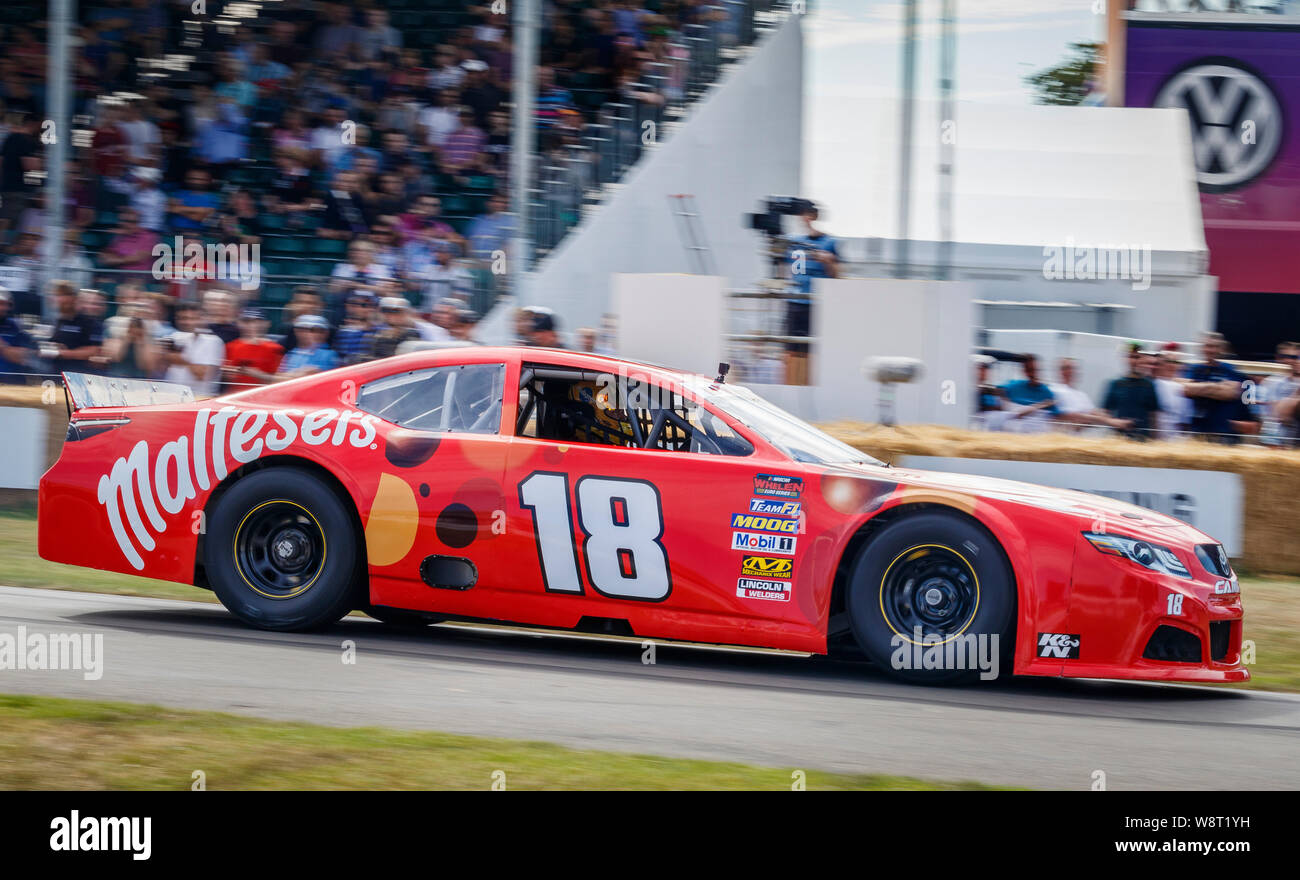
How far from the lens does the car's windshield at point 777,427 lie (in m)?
6.32

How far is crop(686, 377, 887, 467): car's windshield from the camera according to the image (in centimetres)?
632

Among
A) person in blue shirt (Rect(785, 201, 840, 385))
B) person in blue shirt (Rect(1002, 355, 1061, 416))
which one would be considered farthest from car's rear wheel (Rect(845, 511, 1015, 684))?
person in blue shirt (Rect(785, 201, 840, 385))

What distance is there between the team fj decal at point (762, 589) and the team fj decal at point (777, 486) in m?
0.37

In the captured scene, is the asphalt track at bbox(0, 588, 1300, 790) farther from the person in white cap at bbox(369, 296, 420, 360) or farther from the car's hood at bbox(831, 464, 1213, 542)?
the person in white cap at bbox(369, 296, 420, 360)

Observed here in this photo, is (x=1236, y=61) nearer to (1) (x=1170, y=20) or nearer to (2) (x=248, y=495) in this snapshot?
(1) (x=1170, y=20)

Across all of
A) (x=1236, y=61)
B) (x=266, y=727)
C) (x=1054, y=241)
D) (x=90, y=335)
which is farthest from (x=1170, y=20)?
(x=266, y=727)

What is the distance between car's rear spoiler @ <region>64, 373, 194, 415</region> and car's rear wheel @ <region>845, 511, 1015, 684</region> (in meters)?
3.36

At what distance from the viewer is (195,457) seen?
6574mm

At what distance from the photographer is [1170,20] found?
60.0 feet

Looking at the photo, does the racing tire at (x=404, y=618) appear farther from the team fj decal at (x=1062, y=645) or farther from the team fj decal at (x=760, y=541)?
the team fj decal at (x=1062, y=645)

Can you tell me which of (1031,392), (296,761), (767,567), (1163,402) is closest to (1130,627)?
(767,567)

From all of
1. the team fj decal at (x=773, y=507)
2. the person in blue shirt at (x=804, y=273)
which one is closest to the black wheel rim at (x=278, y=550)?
the team fj decal at (x=773, y=507)
